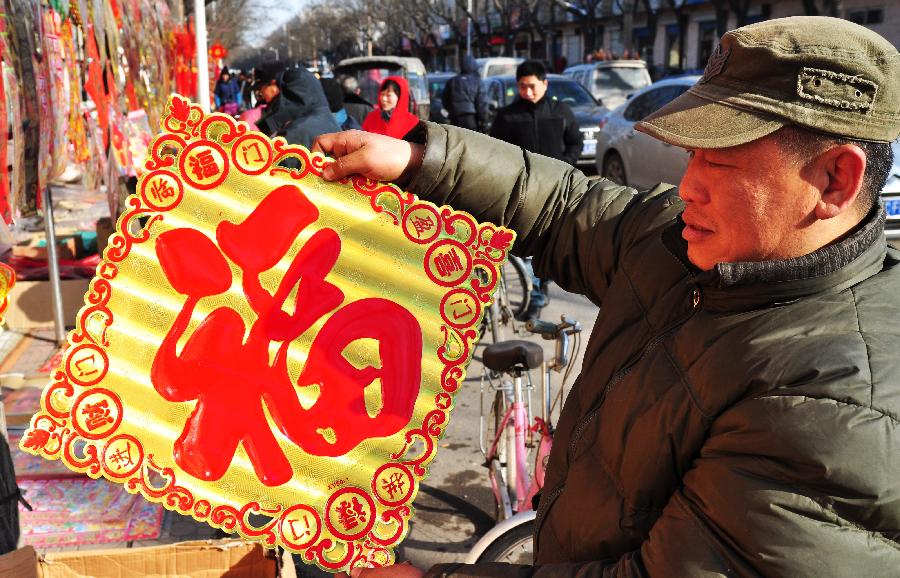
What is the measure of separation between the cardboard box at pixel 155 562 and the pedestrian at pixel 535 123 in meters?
4.48

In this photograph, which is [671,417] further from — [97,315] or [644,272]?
[97,315]

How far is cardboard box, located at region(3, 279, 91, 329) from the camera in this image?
6.02 meters

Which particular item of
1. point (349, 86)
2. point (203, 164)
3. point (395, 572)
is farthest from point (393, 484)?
point (349, 86)

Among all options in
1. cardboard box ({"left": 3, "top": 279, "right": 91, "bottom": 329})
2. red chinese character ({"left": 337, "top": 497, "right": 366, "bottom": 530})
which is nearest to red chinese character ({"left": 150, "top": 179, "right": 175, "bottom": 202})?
red chinese character ({"left": 337, "top": 497, "right": 366, "bottom": 530})

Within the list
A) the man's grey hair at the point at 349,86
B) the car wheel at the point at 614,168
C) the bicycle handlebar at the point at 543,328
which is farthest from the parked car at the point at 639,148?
the bicycle handlebar at the point at 543,328

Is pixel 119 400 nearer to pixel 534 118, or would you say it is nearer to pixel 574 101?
pixel 534 118

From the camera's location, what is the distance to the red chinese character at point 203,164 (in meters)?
1.76

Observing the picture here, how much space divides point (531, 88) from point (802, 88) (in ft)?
18.2

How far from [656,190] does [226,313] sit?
0.95m

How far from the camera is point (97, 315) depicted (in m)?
1.69

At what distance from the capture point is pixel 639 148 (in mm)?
10422

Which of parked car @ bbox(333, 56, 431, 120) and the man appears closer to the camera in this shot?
the man

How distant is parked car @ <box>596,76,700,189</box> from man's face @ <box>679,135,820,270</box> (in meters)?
8.36

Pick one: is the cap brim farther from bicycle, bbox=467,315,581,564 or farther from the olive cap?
bicycle, bbox=467,315,581,564
